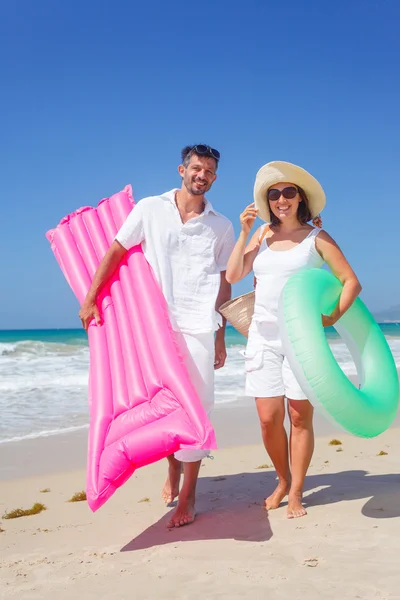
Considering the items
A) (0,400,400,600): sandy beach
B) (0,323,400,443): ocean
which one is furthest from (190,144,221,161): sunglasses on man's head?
(0,323,400,443): ocean

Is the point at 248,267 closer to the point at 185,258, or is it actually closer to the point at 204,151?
the point at 185,258

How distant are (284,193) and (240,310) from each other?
73 centimetres

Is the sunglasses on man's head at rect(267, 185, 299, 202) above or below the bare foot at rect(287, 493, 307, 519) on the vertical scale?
above

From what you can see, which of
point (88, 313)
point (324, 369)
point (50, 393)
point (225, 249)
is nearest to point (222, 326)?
point (225, 249)

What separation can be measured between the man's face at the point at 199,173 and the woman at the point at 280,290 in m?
0.30

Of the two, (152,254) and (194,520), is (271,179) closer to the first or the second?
(152,254)

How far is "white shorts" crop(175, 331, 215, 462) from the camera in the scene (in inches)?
135

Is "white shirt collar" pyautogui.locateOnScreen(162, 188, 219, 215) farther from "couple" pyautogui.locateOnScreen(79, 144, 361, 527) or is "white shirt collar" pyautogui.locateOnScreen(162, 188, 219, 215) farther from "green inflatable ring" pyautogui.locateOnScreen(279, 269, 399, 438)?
"green inflatable ring" pyautogui.locateOnScreen(279, 269, 399, 438)

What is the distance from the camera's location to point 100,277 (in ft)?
12.4

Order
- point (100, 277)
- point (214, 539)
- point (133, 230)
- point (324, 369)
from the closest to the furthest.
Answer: point (324, 369)
point (214, 539)
point (133, 230)
point (100, 277)

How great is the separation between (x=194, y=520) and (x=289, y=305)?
4.37 feet

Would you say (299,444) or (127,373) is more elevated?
(127,373)

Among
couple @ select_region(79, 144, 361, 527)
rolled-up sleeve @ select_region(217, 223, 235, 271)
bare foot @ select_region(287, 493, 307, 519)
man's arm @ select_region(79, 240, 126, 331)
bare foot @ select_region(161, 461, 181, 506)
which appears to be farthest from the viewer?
bare foot @ select_region(161, 461, 181, 506)

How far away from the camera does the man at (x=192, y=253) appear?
3.45 metres
